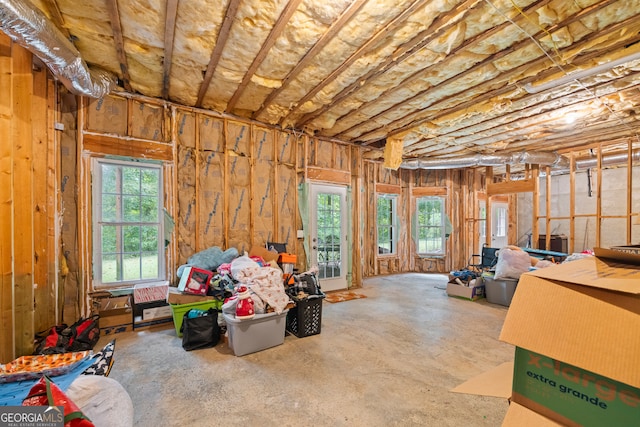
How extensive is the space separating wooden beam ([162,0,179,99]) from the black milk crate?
2944 mm

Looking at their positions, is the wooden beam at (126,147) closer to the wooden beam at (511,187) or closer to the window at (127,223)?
the window at (127,223)

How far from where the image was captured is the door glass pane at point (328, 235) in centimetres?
524

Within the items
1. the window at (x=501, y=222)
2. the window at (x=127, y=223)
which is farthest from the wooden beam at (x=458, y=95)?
the window at (x=501, y=222)

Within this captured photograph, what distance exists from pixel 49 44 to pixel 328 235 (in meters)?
4.26

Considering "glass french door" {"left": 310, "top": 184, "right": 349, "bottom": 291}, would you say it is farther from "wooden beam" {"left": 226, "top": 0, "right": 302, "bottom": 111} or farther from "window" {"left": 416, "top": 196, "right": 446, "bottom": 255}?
"window" {"left": 416, "top": 196, "right": 446, "bottom": 255}

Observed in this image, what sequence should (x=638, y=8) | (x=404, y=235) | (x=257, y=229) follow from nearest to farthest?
1. (x=638, y=8)
2. (x=257, y=229)
3. (x=404, y=235)

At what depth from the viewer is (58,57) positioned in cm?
243

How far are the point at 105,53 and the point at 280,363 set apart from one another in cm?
355

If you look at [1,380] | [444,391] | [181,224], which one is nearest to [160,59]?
[181,224]

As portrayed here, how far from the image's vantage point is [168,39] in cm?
257

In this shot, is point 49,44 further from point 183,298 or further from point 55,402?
point 55,402

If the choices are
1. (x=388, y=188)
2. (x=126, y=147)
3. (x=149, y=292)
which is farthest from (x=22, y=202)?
(x=388, y=188)

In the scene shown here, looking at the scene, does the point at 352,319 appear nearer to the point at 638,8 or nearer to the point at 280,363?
the point at 280,363

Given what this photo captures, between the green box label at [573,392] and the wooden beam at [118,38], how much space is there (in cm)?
331
